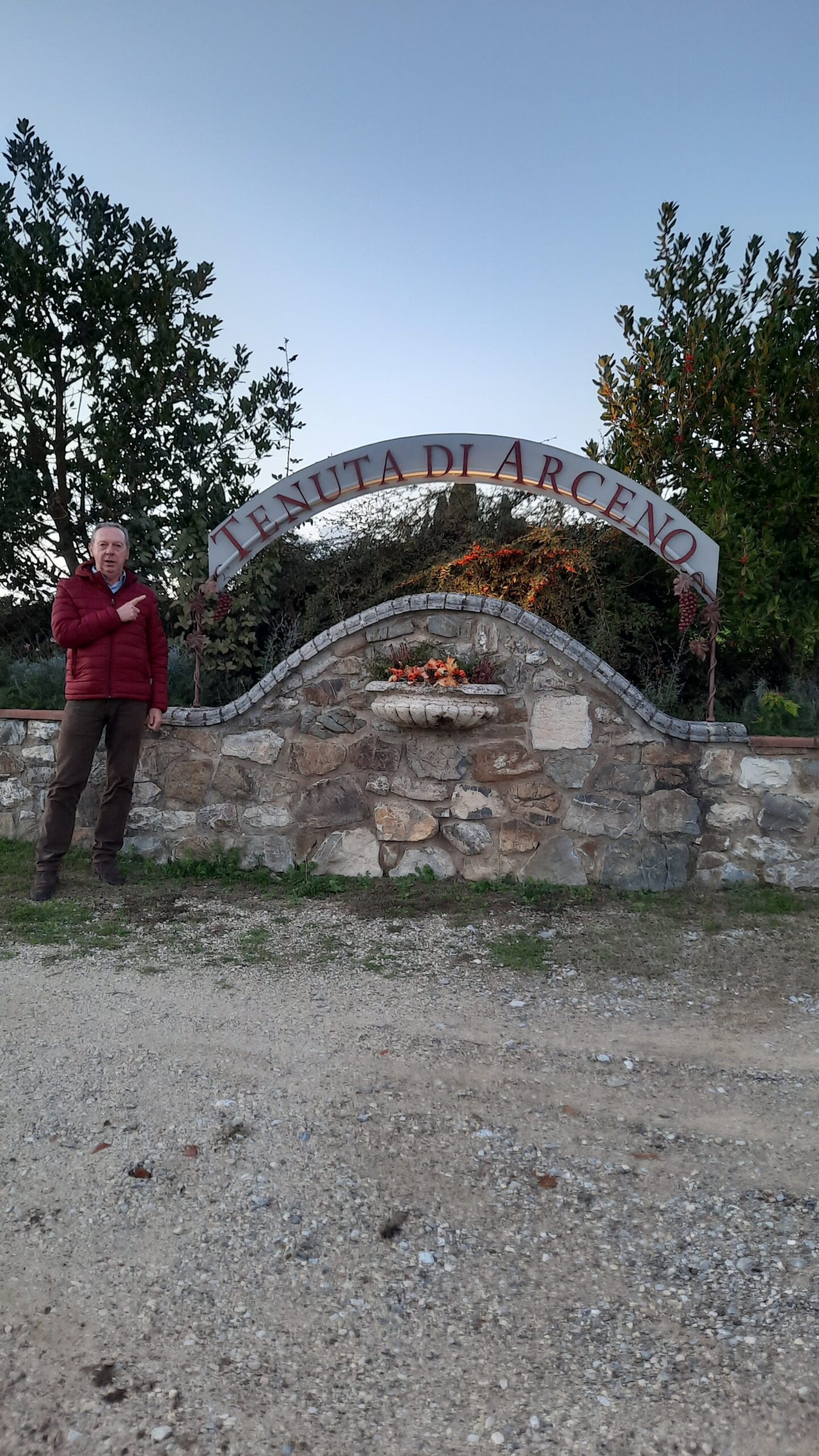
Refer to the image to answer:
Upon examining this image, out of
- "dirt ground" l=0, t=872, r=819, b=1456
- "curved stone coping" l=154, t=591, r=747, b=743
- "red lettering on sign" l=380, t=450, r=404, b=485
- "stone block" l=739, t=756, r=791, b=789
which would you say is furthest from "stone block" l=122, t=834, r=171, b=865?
"stone block" l=739, t=756, r=791, b=789

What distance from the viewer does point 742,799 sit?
15.2 feet

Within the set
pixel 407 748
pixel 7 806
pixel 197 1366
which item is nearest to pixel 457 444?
pixel 407 748

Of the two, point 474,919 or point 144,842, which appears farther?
point 144,842

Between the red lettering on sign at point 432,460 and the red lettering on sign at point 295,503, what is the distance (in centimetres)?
70

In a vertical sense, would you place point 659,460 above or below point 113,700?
above

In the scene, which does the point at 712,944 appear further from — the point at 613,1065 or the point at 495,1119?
the point at 495,1119

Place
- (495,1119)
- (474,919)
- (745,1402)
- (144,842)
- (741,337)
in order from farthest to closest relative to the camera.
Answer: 1. (741,337)
2. (144,842)
3. (474,919)
4. (495,1119)
5. (745,1402)

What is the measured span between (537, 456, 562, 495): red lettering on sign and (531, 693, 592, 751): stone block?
3.92 ft

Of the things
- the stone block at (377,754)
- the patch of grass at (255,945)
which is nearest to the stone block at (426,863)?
the stone block at (377,754)

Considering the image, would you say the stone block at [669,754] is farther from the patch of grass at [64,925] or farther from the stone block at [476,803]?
the patch of grass at [64,925]

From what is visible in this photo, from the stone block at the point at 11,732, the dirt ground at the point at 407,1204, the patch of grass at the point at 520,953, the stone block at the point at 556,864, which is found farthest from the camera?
the stone block at the point at 11,732

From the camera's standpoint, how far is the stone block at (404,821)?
189 inches

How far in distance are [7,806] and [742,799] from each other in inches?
157

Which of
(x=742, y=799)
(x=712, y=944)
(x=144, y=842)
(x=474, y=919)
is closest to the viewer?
(x=712, y=944)
